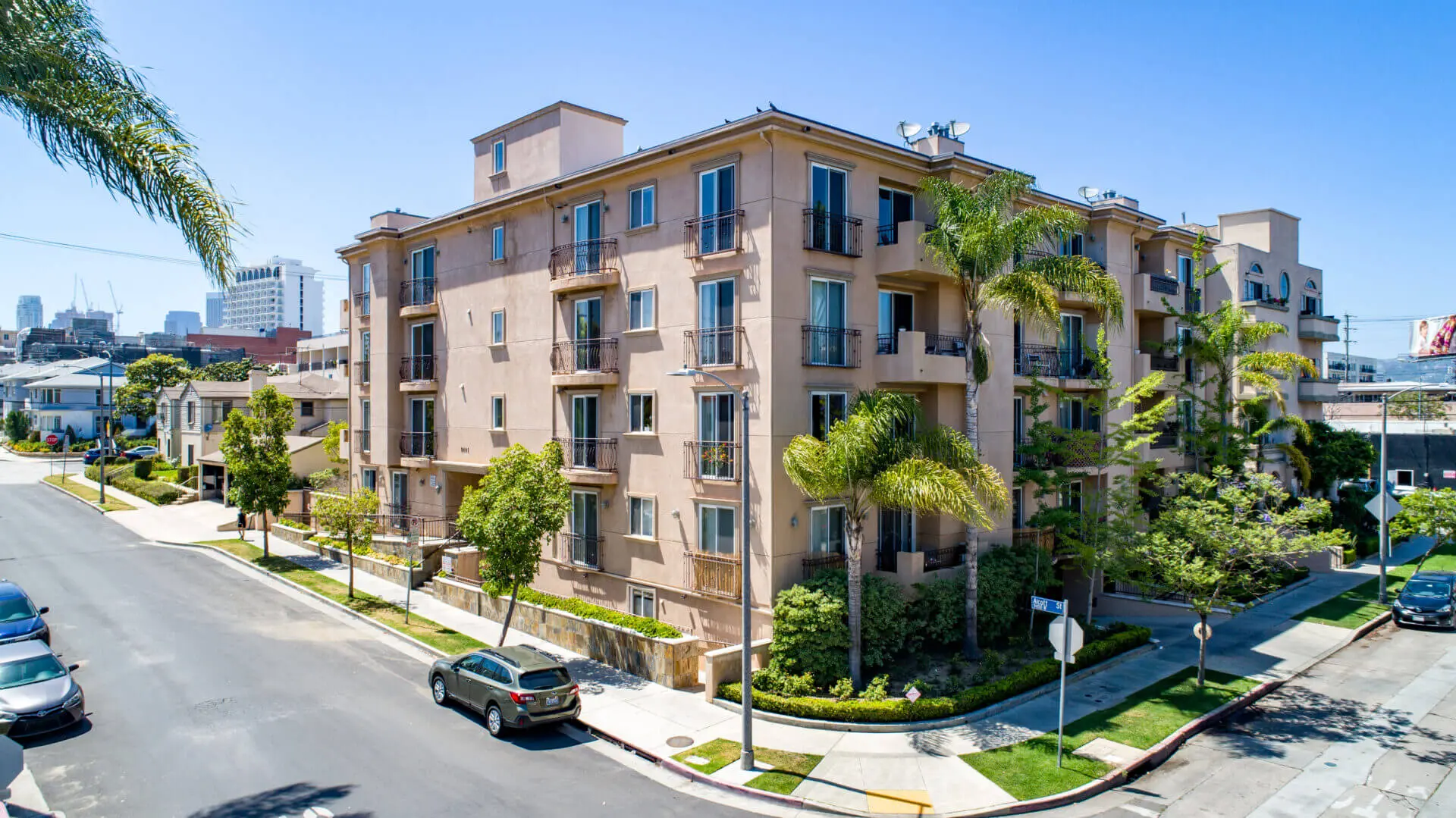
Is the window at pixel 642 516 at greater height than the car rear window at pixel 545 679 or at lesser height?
greater

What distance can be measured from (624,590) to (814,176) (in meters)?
13.4

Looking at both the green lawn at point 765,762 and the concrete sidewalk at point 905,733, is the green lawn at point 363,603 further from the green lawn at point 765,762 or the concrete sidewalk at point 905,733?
the green lawn at point 765,762

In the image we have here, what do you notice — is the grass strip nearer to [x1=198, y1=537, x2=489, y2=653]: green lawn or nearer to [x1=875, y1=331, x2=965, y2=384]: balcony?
[x1=198, y1=537, x2=489, y2=653]: green lawn

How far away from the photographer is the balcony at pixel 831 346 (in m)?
22.0

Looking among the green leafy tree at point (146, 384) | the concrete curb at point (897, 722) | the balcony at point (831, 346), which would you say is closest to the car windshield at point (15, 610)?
the concrete curb at point (897, 722)

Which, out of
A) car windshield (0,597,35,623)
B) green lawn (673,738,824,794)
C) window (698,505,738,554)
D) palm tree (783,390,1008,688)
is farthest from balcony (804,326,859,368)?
car windshield (0,597,35,623)

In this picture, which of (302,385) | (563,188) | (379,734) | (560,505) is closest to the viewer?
(379,734)

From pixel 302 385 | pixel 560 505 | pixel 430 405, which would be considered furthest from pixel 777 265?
pixel 302 385

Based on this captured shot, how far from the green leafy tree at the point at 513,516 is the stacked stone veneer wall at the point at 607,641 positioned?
166 cm

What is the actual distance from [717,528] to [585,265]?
9725 millimetres

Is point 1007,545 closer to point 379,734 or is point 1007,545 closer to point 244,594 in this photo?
point 379,734

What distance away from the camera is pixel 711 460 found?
74.5 ft

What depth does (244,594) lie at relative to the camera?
29391 millimetres

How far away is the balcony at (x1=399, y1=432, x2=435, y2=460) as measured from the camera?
34656 mm
